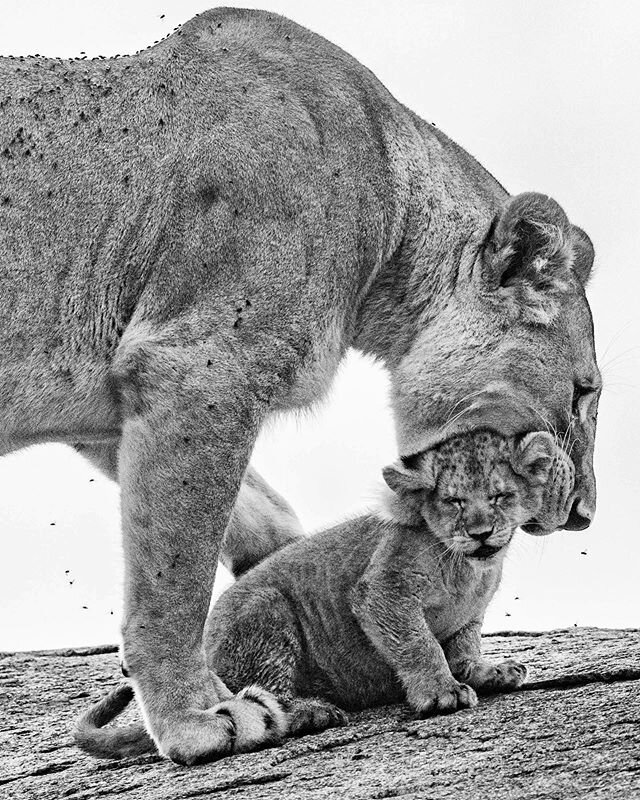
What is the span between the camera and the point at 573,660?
7035mm

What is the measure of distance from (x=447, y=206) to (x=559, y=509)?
6.07ft

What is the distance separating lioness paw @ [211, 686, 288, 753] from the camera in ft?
19.5

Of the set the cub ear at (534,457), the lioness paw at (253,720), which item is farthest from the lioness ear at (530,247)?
the lioness paw at (253,720)

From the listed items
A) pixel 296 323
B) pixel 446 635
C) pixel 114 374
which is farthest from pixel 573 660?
pixel 114 374

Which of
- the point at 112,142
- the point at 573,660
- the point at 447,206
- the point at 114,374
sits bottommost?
the point at 573,660

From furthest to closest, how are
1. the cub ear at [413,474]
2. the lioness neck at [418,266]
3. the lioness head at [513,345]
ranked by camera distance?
the lioness neck at [418,266]
the lioness head at [513,345]
the cub ear at [413,474]

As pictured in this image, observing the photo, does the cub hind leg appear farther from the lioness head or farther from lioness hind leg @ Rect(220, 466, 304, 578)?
the lioness head

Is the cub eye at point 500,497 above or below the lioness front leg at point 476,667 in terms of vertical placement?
above

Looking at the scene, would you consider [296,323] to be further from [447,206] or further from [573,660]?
[573,660]

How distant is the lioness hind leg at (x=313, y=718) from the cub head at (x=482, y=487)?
0.91 m

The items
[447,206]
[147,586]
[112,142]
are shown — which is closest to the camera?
[147,586]

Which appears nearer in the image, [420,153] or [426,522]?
[426,522]

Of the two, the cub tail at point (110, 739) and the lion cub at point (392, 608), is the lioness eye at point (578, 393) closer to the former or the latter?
the lion cub at point (392, 608)

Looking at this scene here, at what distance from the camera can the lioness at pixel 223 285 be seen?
627cm
